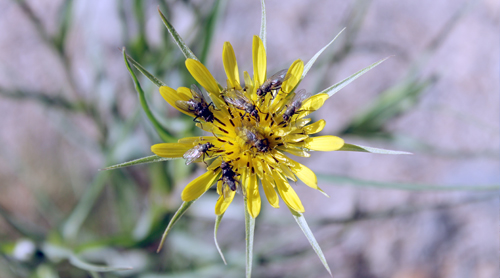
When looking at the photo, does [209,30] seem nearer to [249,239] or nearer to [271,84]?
[271,84]

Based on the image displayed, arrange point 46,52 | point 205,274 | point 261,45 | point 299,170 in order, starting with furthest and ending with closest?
point 46,52 → point 205,274 → point 299,170 → point 261,45

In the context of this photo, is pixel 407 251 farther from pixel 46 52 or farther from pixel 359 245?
pixel 46 52

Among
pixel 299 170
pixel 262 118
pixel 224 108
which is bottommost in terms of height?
pixel 299 170

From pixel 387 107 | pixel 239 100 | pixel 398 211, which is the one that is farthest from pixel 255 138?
pixel 398 211

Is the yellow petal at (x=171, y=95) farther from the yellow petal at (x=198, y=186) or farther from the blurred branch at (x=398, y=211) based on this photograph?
the blurred branch at (x=398, y=211)

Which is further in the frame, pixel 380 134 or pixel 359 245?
pixel 359 245

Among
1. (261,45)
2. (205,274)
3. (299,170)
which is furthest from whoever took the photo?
(205,274)

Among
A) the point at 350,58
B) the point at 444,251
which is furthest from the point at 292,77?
the point at 444,251

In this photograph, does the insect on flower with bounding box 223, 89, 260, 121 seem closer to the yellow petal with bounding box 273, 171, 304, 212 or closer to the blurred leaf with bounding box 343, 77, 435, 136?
the yellow petal with bounding box 273, 171, 304, 212
